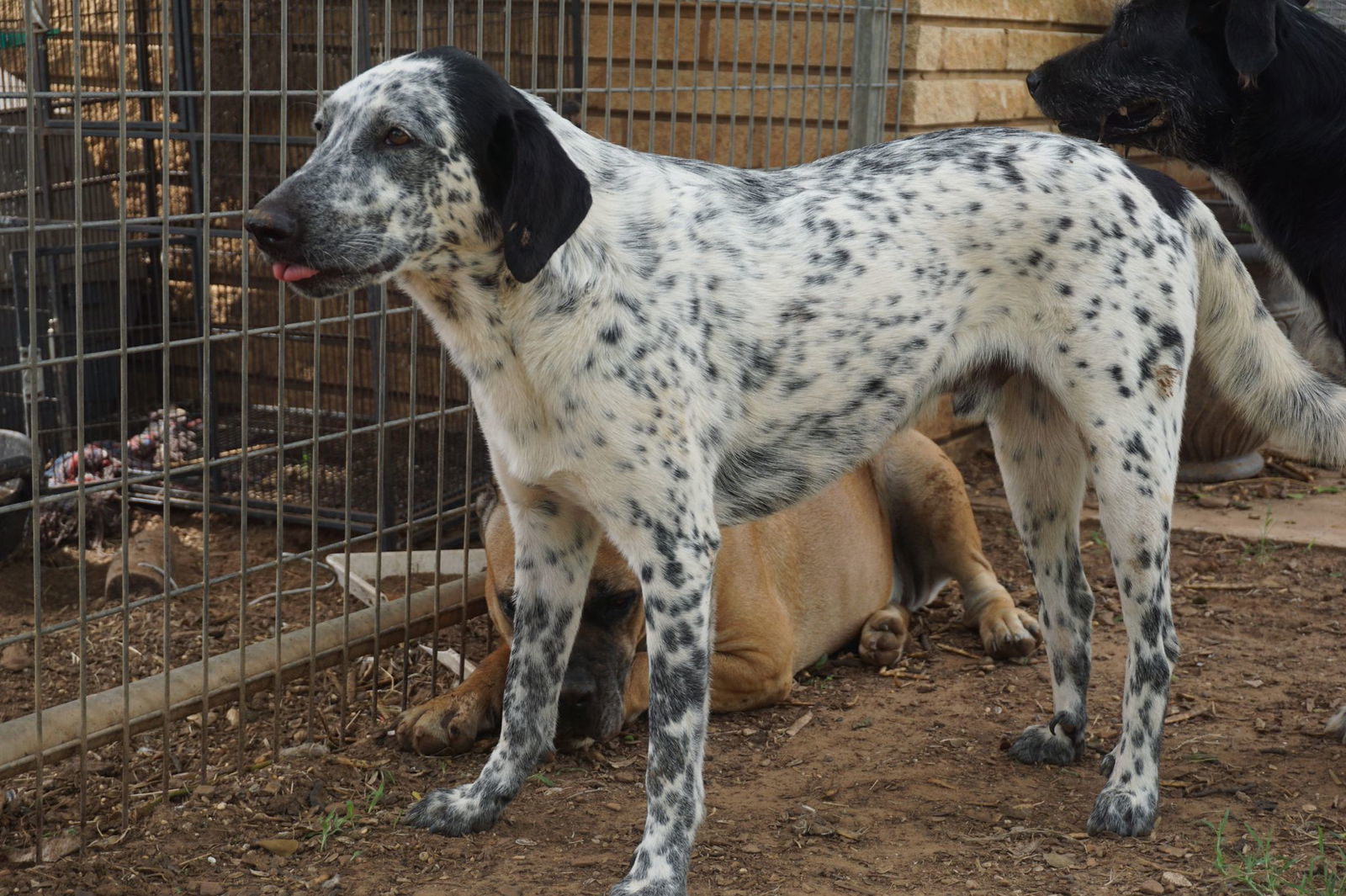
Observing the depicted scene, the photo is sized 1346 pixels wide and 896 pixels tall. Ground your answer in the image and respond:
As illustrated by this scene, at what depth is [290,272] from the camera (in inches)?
104

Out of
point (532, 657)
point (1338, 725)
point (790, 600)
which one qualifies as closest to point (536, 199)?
point (532, 657)

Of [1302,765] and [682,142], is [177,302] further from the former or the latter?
[1302,765]

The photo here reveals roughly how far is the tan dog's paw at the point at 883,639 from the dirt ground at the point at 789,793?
84 mm

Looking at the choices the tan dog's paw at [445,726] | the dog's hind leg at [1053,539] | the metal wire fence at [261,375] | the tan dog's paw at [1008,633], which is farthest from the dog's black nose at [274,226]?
the tan dog's paw at [1008,633]

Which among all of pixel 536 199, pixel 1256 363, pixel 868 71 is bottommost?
pixel 1256 363

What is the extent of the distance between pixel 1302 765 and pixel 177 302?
193 inches

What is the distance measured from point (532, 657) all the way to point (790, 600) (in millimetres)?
1202

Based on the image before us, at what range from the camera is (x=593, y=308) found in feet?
9.18

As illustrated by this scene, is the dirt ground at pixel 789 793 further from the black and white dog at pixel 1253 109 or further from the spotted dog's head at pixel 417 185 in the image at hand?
the spotted dog's head at pixel 417 185

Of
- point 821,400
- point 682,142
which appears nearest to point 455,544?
point 682,142

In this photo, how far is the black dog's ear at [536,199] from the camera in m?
2.61

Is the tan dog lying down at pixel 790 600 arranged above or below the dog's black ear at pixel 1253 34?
below

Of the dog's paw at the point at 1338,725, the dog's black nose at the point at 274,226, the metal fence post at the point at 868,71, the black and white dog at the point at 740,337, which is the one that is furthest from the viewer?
the metal fence post at the point at 868,71

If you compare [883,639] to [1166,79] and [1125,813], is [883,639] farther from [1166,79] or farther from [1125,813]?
[1166,79]
